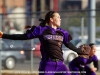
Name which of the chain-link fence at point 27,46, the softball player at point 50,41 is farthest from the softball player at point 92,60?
the chain-link fence at point 27,46

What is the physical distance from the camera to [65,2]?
43.3m

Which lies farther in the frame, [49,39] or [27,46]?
[27,46]

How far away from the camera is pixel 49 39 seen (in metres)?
8.98

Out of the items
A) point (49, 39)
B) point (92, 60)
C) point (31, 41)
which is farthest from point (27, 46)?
point (49, 39)

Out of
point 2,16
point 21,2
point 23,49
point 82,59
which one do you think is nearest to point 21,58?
point 23,49

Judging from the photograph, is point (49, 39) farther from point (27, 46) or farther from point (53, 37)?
point (27, 46)

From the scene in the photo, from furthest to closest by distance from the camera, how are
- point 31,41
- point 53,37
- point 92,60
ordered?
point 31,41, point 92,60, point 53,37

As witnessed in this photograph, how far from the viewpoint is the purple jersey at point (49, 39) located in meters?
8.94

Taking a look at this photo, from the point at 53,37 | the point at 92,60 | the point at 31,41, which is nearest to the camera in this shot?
the point at 53,37

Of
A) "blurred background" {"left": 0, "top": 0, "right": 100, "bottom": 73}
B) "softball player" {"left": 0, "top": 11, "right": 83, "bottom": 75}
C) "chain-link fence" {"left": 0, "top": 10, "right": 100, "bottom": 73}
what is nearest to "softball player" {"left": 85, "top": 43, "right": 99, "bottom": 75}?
"softball player" {"left": 0, "top": 11, "right": 83, "bottom": 75}

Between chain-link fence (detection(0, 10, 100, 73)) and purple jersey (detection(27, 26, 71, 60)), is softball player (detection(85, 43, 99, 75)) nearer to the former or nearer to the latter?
purple jersey (detection(27, 26, 71, 60))

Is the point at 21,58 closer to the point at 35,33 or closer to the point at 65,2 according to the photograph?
the point at 35,33

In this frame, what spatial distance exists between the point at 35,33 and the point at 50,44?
0.32 meters

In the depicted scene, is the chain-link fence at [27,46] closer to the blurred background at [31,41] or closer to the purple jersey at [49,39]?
the blurred background at [31,41]
